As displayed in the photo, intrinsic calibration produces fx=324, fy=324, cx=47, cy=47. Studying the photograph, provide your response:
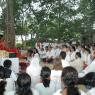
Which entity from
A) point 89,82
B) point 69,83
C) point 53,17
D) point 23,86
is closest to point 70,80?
point 69,83

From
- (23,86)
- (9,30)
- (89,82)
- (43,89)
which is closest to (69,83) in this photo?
(23,86)

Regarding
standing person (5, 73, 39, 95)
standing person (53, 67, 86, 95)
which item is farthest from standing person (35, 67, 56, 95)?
standing person (53, 67, 86, 95)

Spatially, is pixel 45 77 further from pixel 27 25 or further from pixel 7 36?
pixel 27 25

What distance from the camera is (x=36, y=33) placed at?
30.0 m

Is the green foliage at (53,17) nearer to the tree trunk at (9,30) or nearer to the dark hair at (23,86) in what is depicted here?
the tree trunk at (9,30)

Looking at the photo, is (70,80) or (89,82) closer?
(70,80)

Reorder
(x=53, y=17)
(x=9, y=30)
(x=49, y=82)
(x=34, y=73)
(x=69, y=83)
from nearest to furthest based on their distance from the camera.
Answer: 1. (x=69, y=83)
2. (x=49, y=82)
3. (x=34, y=73)
4. (x=9, y=30)
5. (x=53, y=17)

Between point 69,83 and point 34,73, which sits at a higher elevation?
point 69,83

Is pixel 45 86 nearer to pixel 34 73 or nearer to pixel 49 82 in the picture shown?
pixel 49 82

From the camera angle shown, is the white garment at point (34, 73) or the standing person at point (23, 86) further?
the white garment at point (34, 73)

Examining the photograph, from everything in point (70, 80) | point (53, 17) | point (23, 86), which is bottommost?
point (53, 17)

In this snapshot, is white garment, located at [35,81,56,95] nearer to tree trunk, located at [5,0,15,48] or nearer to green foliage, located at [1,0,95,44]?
tree trunk, located at [5,0,15,48]

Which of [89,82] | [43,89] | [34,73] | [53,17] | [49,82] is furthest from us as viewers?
[53,17]

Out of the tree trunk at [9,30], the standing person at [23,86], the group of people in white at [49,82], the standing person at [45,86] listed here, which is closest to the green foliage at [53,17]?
the tree trunk at [9,30]
